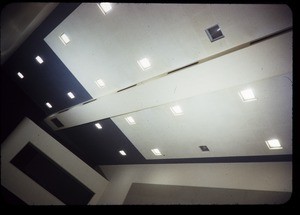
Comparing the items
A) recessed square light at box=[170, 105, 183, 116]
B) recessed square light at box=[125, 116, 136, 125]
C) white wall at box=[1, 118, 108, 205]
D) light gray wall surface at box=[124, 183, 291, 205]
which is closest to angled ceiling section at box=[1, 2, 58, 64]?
white wall at box=[1, 118, 108, 205]

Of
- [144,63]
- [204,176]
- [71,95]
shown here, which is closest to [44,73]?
[71,95]

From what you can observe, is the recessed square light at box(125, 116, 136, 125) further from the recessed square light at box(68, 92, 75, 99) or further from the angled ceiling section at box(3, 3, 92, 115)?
the recessed square light at box(68, 92, 75, 99)

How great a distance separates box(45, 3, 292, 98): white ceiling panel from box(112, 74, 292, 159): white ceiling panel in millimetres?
1289

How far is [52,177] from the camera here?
32.0 ft

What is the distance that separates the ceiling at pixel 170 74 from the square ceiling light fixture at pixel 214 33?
0.36 feet

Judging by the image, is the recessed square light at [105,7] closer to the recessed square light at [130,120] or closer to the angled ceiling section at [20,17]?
the angled ceiling section at [20,17]

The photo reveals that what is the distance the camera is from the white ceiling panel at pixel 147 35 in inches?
184

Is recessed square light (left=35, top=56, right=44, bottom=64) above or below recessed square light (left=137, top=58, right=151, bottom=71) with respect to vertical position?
above

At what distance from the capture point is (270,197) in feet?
20.1

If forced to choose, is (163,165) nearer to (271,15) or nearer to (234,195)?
(234,195)

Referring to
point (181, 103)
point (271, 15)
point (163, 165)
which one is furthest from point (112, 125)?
point (271, 15)

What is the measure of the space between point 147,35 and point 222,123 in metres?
3.53

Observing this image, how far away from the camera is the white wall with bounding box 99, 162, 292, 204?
6457mm

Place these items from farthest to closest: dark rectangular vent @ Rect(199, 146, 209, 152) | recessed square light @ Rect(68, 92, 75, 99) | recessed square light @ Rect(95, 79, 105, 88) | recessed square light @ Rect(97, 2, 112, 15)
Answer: recessed square light @ Rect(68, 92, 75, 99) < recessed square light @ Rect(95, 79, 105, 88) < dark rectangular vent @ Rect(199, 146, 209, 152) < recessed square light @ Rect(97, 2, 112, 15)
